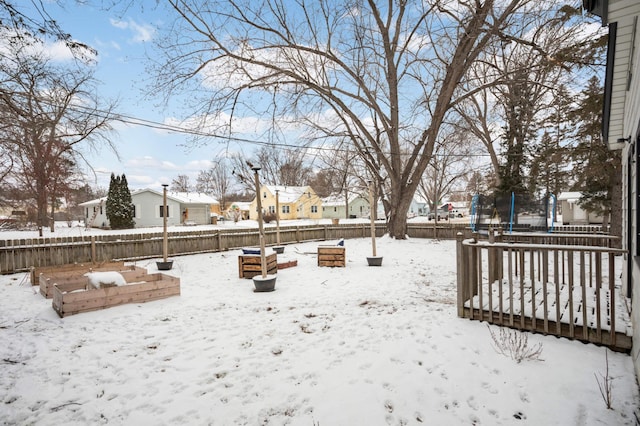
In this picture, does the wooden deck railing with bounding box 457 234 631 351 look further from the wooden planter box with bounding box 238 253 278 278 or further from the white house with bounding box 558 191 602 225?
the white house with bounding box 558 191 602 225

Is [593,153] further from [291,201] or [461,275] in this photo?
[291,201]

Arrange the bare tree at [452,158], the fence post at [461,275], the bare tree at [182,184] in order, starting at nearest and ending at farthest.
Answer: the fence post at [461,275] → the bare tree at [452,158] → the bare tree at [182,184]

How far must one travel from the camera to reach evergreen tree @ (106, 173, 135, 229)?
81.7ft

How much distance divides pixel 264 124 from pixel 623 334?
497 inches

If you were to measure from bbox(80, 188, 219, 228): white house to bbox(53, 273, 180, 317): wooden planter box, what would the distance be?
25408 mm

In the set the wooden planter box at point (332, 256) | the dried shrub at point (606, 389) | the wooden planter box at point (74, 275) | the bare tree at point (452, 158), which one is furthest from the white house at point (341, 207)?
the dried shrub at point (606, 389)

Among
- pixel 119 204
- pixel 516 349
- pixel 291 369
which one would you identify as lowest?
pixel 291 369

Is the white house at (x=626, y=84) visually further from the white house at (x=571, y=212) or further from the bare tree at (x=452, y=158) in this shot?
the white house at (x=571, y=212)

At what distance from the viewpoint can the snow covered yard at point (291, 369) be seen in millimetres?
2613

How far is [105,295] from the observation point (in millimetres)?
5523

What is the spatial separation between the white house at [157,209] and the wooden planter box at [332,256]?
24.6 meters

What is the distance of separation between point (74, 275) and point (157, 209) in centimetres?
2491

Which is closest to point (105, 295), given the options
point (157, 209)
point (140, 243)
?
point (140, 243)

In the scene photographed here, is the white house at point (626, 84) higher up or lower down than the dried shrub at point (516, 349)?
higher up
